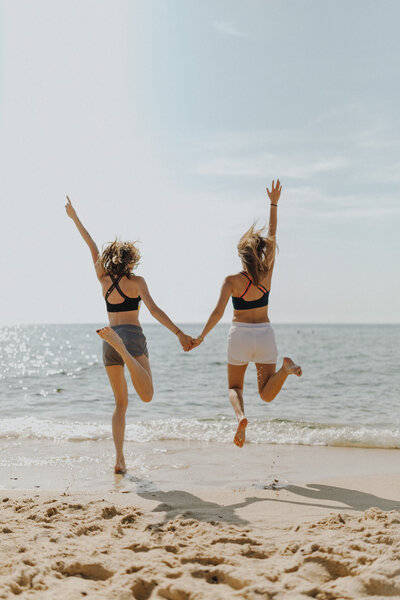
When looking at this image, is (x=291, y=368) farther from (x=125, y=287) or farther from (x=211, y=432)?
(x=211, y=432)

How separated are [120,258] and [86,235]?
79 cm

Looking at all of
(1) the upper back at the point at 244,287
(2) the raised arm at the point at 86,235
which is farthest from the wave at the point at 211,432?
(2) the raised arm at the point at 86,235

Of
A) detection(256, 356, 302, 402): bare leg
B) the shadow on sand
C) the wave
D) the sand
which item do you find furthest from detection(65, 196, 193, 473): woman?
the wave

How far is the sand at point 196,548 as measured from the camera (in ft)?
9.14

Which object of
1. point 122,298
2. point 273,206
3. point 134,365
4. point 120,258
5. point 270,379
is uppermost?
point 273,206

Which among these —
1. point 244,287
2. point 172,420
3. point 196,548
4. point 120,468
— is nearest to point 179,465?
point 120,468

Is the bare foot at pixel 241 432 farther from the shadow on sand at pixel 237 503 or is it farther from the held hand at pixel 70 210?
the held hand at pixel 70 210

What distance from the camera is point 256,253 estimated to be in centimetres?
564

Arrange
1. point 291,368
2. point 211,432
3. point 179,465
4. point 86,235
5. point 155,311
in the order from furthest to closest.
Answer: point 211,432 < point 179,465 < point 86,235 < point 155,311 < point 291,368

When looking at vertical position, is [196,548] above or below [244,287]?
below

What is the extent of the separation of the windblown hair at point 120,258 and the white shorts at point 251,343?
126 cm

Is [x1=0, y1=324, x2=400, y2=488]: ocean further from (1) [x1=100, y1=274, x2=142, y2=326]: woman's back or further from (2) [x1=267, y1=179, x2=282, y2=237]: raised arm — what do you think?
(2) [x1=267, y1=179, x2=282, y2=237]: raised arm

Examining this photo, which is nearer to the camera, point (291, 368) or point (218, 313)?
point (291, 368)

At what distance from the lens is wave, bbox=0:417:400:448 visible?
303 inches
